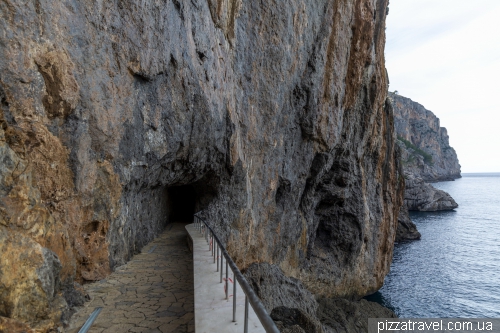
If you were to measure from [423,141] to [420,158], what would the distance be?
34930 millimetres

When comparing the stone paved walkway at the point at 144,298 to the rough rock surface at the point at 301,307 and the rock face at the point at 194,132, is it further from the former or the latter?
A: the rough rock surface at the point at 301,307

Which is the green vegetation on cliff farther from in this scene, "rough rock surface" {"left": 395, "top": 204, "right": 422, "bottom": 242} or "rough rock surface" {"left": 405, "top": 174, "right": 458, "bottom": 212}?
"rough rock surface" {"left": 395, "top": 204, "right": 422, "bottom": 242}

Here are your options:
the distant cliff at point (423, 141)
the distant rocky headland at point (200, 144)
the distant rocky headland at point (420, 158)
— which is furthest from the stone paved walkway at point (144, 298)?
the distant cliff at point (423, 141)

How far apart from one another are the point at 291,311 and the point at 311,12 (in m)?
14.7

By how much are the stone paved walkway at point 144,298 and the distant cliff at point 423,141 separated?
3885 inches

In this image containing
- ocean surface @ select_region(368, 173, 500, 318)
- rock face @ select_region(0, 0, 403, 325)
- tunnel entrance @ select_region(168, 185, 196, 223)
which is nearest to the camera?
rock face @ select_region(0, 0, 403, 325)

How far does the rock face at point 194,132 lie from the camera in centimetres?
516

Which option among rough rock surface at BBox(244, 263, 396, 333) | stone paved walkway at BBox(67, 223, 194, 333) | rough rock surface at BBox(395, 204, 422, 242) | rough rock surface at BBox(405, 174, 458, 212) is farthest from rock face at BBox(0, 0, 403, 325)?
rough rock surface at BBox(405, 174, 458, 212)

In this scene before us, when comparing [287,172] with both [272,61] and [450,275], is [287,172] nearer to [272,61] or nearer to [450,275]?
[272,61]

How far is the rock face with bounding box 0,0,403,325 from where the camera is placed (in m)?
5.16

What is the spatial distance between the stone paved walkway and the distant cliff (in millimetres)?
98688

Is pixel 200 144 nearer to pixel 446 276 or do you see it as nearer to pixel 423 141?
pixel 446 276

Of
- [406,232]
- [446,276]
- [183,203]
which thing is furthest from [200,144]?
[406,232]

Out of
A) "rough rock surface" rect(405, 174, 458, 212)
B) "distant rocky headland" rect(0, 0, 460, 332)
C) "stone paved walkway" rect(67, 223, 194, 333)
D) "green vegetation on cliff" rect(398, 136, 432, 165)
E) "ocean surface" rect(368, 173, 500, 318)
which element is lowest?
"ocean surface" rect(368, 173, 500, 318)
